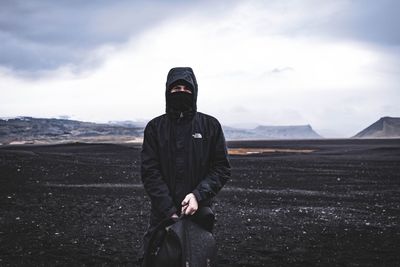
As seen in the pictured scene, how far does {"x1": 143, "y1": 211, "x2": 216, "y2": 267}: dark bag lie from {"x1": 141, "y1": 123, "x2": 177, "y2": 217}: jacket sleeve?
0.37 feet

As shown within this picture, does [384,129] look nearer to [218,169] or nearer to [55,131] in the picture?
[55,131]

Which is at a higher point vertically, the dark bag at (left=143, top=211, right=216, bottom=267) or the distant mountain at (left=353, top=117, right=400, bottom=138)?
the distant mountain at (left=353, top=117, right=400, bottom=138)

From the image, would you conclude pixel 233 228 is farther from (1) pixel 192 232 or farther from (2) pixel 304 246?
(1) pixel 192 232

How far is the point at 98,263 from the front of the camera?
578cm

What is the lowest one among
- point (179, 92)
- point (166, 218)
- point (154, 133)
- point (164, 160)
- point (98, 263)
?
point (98, 263)

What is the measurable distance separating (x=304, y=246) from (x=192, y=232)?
457cm

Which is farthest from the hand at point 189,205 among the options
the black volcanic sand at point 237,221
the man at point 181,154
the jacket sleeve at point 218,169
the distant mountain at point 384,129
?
the distant mountain at point 384,129

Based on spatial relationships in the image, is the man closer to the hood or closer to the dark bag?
the hood

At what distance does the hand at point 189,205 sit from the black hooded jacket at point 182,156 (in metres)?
0.07

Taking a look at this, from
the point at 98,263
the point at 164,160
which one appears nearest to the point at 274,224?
the point at 98,263

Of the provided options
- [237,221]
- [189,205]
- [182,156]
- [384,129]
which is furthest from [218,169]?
[384,129]

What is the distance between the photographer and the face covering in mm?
3096

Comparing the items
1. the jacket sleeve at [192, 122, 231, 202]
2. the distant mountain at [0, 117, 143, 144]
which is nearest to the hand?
the jacket sleeve at [192, 122, 231, 202]

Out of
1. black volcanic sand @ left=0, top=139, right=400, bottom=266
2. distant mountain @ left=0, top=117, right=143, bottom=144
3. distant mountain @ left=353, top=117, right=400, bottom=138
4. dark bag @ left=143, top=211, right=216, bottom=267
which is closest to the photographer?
dark bag @ left=143, top=211, right=216, bottom=267
